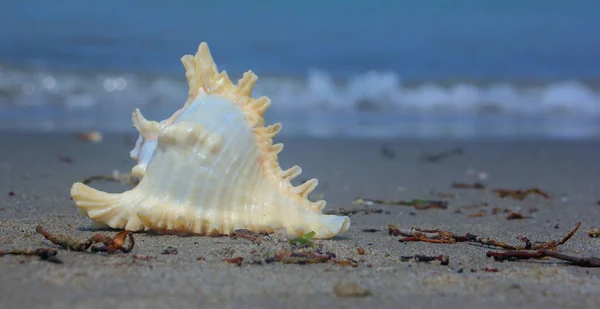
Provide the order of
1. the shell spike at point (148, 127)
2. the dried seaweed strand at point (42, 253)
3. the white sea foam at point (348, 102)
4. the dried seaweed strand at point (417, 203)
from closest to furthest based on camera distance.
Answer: the dried seaweed strand at point (42, 253) < the shell spike at point (148, 127) < the dried seaweed strand at point (417, 203) < the white sea foam at point (348, 102)

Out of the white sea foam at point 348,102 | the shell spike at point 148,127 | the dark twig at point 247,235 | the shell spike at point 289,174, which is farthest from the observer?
the white sea foam at point 348,102

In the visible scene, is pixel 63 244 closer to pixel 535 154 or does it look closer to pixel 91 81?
pixel 535 154

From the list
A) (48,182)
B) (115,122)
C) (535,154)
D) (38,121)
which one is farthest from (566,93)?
(48,182)

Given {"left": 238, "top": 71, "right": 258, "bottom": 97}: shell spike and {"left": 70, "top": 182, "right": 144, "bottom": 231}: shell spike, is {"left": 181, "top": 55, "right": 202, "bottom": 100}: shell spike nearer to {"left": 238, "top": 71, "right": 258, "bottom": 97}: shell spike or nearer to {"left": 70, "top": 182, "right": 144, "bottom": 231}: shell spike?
{"left": 238, "top": 71, "right": 258, "bottom": 97}: shell spike

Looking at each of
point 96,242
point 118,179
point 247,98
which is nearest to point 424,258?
point 247,98

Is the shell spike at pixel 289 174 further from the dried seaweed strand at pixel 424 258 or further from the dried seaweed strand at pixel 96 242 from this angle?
the dried seaweed strand at pixel 96 242

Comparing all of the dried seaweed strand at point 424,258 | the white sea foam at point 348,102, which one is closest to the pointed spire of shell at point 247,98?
the dried seaweed strand at point 424,258

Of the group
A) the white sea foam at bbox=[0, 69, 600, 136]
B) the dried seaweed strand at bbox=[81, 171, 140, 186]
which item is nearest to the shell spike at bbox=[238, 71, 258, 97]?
the dried seaweed strand at bbox=[81, 171, 140, 186]

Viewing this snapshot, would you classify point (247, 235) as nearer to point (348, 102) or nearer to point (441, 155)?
point (441, 155)
